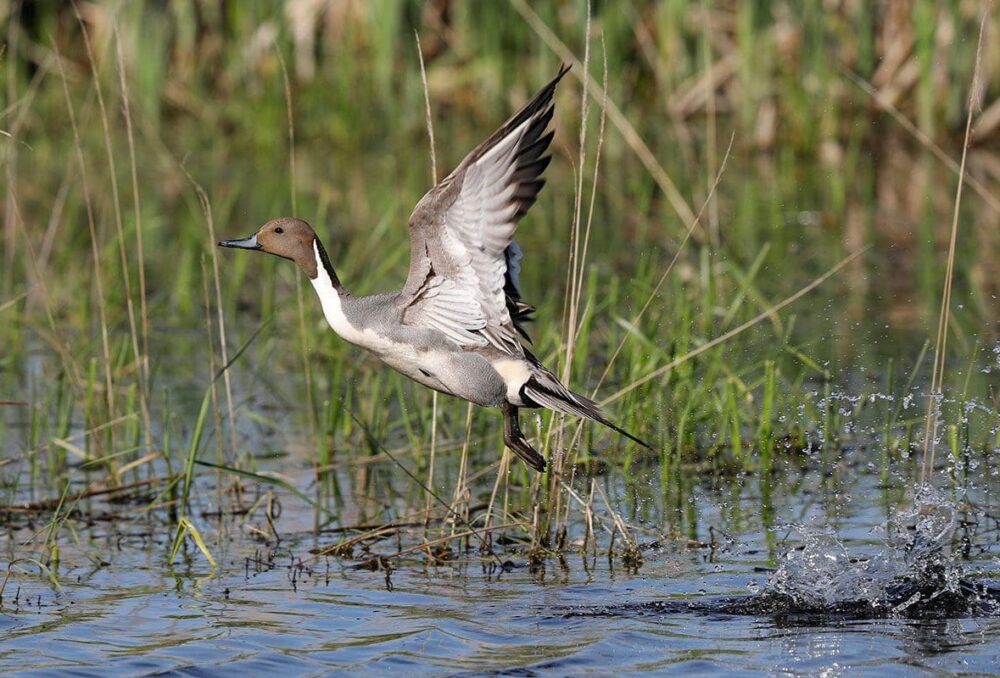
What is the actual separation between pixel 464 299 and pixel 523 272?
415 cm

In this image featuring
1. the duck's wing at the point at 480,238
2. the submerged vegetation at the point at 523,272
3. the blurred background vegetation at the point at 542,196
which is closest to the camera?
the duck's wing at the point at 480,238

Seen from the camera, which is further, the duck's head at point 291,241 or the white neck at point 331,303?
the duck's head at point 291,241

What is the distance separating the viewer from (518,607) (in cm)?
480

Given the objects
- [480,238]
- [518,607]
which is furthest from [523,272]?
[518,607]

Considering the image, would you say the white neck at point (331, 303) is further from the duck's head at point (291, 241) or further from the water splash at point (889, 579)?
the water splash at point (889, 579)

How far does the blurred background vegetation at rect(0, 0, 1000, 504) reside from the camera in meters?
6.50

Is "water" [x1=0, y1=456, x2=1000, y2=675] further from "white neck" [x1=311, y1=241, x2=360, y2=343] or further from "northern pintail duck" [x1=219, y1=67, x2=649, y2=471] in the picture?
"white neck" [x1=311, y1=241, x2=360, y2=343]

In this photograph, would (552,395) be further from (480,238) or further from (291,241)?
(291,241)

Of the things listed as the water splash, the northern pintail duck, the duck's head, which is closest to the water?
the water splash

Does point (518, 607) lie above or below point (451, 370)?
below

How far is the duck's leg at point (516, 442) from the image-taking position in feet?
16.5

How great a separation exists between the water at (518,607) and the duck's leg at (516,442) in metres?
0.36

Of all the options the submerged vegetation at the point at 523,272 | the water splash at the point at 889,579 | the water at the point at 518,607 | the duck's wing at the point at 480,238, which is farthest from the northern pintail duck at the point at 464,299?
the water splash at the point at 889,579

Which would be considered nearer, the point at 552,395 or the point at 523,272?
the point at 552,395
